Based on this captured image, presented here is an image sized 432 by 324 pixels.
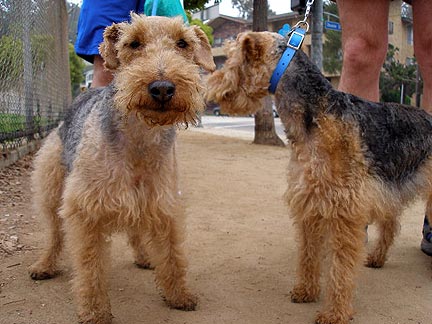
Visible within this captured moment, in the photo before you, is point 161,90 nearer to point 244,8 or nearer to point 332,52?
point 332,52

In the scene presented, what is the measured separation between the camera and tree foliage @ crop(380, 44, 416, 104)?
37812mm

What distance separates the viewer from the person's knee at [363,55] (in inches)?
138

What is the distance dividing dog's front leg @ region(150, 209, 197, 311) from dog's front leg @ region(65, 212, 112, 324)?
0.34 m

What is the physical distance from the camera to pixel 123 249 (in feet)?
12.2

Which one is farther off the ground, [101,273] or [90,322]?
[101,273]

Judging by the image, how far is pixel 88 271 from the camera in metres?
2.51

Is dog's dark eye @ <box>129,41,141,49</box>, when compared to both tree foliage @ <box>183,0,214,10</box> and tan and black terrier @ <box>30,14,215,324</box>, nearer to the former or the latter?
tan and black terrier @ <box>30,14,215,324</box>

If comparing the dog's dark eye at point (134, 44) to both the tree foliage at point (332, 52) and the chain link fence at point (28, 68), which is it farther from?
the tree foliage at point (332, 52)

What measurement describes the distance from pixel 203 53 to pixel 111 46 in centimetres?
50

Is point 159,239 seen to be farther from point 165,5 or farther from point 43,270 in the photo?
point 165,5

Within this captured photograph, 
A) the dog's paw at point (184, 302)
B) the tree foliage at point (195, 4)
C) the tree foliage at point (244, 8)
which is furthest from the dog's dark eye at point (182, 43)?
the tree foliage at point (244, 8)

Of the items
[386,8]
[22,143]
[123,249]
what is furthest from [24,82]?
[386,8]

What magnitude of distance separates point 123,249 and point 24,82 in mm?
4455

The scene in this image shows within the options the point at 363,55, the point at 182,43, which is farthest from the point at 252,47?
the point at 363,55
